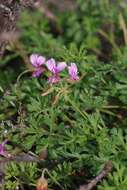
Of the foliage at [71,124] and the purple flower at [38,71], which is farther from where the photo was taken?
the purple flower at [38,71]

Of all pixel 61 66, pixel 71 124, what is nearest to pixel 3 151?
pixel 71 124

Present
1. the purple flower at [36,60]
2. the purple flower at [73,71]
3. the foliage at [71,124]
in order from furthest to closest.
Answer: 1. the purple flower at [36,60]
2. the purple flower at [73,71]
3. the foliage at [71,124]

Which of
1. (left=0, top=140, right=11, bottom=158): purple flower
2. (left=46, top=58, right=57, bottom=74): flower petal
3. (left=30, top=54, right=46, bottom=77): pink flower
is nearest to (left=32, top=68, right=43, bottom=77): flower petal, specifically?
(left=30, top=54, right=46, bottom=77): pink flower

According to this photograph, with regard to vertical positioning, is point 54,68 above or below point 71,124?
above

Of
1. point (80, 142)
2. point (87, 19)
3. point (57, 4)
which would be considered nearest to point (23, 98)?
point (80, 142)

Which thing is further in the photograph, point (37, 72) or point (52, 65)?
point (37, 72)

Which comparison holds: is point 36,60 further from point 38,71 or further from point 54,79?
point 54,79

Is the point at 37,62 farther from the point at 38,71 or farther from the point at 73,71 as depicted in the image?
the point at 73,71

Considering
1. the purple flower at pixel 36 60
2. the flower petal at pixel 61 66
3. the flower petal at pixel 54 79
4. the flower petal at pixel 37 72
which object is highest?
the purple flower at pixel 36 60

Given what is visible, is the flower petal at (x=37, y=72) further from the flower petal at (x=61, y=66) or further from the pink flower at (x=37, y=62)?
the flower petal at (x=61, y=66)

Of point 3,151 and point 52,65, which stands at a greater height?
point 52,65

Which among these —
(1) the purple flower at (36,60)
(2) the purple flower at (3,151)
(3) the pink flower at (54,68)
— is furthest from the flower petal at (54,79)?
(2) the purple flower at (3,151)

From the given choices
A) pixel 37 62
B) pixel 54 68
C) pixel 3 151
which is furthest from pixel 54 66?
pixel 3 151
